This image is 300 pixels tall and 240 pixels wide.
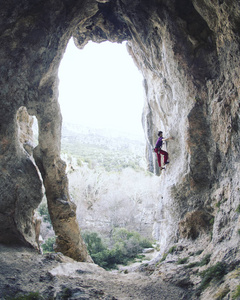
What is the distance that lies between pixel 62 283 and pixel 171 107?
10245 mm

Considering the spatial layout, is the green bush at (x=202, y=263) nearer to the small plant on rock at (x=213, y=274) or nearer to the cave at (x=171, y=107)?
the cave at (x=171, y=107)

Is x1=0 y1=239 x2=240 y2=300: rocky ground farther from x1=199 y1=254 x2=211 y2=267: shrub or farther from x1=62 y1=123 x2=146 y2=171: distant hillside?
x1=62 y1=123 x2=146 y2=171: distant hillside

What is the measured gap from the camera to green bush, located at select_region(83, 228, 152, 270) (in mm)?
18078

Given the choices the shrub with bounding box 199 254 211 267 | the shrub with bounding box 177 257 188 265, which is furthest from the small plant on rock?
the shrub with bounding box 177 257 188 265

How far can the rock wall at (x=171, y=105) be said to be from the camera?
7547 mm

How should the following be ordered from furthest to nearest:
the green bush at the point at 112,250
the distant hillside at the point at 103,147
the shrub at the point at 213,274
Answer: the distant hillside at the point at 103,147, the green bush at the point at 112,250, the shrub at the point at 213,274

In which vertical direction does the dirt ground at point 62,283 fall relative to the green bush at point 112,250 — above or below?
above

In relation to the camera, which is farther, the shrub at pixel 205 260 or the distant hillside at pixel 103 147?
the distant hillside at pixel 103 147

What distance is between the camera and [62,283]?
258 inches

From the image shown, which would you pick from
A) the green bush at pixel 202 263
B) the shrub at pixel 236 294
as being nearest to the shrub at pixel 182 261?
the green bush at pixel 202 263

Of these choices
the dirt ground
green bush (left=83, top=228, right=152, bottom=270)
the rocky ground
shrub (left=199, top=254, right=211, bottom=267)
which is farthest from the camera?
green bush (left=83, top=228, right=152, bottom=270)

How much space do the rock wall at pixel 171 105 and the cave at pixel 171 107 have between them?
40mm

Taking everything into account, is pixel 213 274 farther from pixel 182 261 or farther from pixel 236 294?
pixel 182 261

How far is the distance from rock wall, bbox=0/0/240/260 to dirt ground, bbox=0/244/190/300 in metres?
1.79
